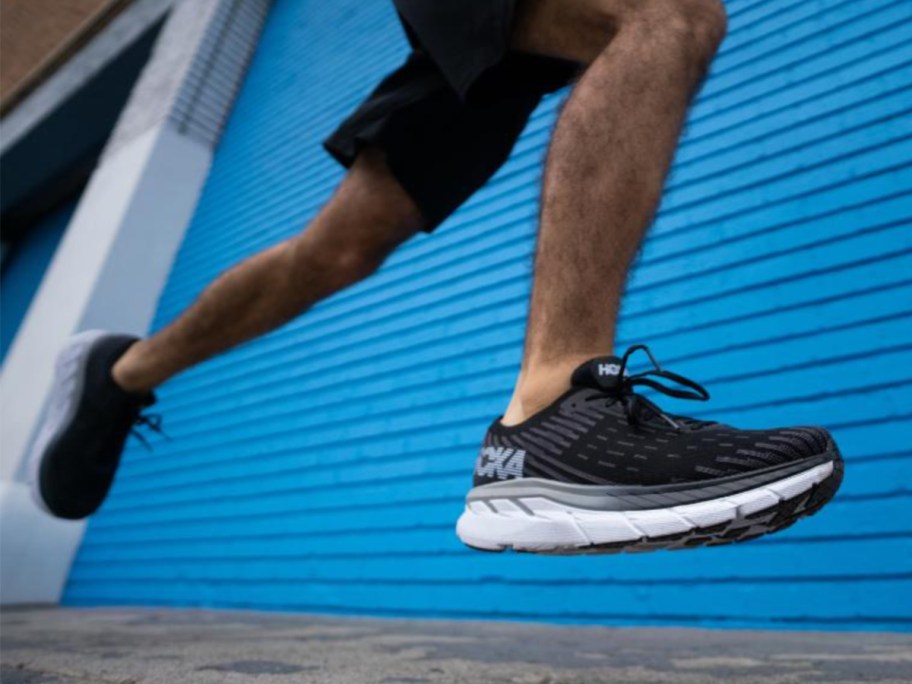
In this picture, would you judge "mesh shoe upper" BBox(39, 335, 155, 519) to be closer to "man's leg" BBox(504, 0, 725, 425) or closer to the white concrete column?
"man's leg" BBox(504, 0, 725, 425)

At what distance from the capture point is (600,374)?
0.74 m

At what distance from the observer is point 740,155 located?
2.27m

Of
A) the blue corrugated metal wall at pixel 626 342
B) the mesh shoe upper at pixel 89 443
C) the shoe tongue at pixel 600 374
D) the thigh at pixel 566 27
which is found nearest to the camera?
the shoe tongue at pixel 600 374

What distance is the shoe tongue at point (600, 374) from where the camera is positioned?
736 mm

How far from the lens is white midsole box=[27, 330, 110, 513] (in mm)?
1412

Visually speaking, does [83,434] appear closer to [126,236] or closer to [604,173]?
[604,173]

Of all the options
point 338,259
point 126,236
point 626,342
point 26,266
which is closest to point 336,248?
point 338,259

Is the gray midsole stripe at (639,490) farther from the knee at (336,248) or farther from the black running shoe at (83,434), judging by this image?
the black running shoe at (83,434)

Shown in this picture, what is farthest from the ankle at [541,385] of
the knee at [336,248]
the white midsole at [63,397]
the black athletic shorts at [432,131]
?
the white midsole at [63,397]

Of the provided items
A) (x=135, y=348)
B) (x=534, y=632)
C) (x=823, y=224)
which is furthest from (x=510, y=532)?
(x=823, y=224)

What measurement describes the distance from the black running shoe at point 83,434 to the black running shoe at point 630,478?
99 centimetres

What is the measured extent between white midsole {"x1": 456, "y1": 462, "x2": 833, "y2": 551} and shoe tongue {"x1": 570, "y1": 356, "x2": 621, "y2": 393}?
14 cm

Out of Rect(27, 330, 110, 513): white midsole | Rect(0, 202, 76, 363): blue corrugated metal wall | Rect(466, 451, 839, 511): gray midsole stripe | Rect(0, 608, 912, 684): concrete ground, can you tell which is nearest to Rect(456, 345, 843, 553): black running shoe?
Rect(466, 451, 839, 511): gray midsole stripe

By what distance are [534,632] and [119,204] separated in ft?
14.4
